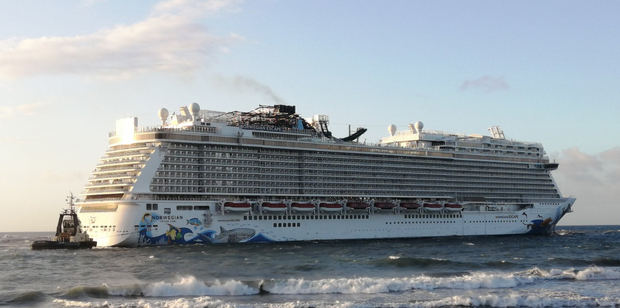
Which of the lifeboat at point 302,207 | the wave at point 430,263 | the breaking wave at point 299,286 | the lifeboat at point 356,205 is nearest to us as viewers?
the breaking wave at point 299,286

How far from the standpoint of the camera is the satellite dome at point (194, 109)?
7931 cm

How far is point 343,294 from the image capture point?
4038 cm

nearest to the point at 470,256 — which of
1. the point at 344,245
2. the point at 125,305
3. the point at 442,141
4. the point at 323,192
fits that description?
the point at 344,245

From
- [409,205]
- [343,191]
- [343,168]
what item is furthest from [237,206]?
[409,205]

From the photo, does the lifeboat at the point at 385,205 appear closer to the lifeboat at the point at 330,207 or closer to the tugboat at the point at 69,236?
the lifeboat at the point at 330,207

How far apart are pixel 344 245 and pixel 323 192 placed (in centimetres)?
1275

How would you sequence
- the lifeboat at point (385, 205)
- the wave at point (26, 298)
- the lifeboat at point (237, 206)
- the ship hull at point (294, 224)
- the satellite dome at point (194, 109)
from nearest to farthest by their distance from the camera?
the wave at point (26, 298)
the ship hull at point (294, 224)
the lifeboat at point (237, 206)
the satellite dome at point (194, 109)
the lifeboat at point (385, 205)

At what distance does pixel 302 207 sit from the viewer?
82.5m

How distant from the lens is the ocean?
37812 mm

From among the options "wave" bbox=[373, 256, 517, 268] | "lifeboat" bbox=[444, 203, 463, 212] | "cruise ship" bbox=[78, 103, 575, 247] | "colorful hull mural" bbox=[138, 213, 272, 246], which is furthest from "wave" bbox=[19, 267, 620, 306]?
"lifeboat" bbox=[444, 203, 463, 212]

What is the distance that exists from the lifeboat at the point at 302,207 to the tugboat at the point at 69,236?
22.9m

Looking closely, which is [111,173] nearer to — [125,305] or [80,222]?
[80,222]

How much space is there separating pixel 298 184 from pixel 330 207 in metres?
5.12

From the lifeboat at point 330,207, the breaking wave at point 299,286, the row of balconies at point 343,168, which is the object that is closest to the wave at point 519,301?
the breaking wave at point 299,286
